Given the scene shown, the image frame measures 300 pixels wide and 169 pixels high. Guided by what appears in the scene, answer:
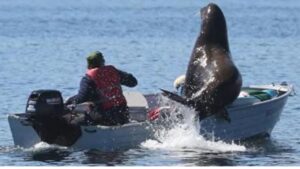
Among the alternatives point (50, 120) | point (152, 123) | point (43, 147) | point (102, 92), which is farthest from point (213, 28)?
point (43, 147)

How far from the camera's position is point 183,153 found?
21.3 meters

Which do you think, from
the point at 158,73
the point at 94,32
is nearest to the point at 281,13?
the point at 94,32

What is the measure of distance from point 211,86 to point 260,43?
31.6 metres

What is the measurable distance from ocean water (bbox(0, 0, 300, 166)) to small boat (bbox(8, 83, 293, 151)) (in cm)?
22

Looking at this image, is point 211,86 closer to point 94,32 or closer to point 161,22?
point 94,32

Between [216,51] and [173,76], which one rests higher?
[216,51]

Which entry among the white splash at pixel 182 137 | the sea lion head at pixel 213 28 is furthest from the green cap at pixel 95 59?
the sea lion head at pixel 213 28

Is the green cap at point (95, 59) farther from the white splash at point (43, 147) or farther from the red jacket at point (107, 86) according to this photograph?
the white splash at point (43, 147)

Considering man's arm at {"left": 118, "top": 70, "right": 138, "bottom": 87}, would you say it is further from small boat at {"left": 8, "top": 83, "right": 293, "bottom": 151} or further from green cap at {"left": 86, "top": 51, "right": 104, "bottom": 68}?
small boat at {"left": 8, "top": 83, "right": 293, "bottom": 151}

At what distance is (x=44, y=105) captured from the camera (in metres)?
21.1

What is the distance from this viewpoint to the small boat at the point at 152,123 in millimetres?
21312

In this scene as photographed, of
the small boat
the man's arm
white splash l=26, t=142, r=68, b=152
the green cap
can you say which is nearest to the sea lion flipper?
the small boat

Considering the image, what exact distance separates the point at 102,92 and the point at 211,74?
7.41 feet

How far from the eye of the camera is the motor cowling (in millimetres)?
21094
